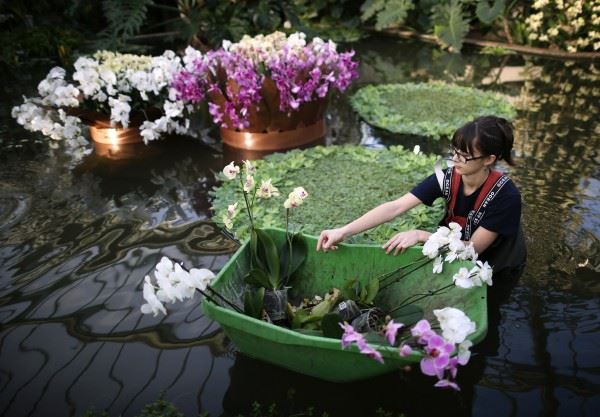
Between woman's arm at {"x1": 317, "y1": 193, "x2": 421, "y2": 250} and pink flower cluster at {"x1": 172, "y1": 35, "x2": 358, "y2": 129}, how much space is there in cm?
183

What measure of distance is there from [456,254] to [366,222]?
42 centimetres

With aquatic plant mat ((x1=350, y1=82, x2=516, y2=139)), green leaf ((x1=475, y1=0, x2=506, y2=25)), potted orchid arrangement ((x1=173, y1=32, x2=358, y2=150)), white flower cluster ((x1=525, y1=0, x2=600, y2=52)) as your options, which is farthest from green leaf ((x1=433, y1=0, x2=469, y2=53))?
potted orchid arrangement ((x1=173, y1=32, x2=358, y2=150))

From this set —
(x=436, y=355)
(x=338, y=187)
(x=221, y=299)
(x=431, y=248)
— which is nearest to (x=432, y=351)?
(x=436, y=355)

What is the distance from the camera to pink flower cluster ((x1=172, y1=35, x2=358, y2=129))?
149 inches

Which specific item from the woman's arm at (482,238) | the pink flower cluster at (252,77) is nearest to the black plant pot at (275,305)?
the woman's arm at (482,238)

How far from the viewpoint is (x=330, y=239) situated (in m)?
1.98

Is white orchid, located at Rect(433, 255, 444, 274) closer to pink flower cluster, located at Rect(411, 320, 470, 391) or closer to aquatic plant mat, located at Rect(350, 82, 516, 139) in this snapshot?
pink flower cluster, located at Rect(411, 320, 470, 391)

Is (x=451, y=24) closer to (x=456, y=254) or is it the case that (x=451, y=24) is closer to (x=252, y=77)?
(x=252, y=77)

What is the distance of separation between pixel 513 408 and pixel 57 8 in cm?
863

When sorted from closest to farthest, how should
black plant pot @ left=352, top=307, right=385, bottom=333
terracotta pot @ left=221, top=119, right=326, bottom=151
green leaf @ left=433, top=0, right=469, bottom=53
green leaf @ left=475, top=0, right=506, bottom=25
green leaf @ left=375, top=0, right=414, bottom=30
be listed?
black plant pot @ left=352, top=307, right=385, bottom=333 < terracotta pot @ left=221, top=119, right=326, bottom=151 < green leaf @ left=475, top=0, right=506, bottom=25 < green leaf @ left=433, top=0, right=469, bottom=53 < green leaf @ left=375, top=0, right=414, bottom=30

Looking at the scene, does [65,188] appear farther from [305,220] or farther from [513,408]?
[513,408]

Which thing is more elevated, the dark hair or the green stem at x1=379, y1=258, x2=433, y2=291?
the dark hair

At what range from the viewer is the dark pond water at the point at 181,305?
186 centimetres

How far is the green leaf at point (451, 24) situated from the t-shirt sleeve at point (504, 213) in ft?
19.7
